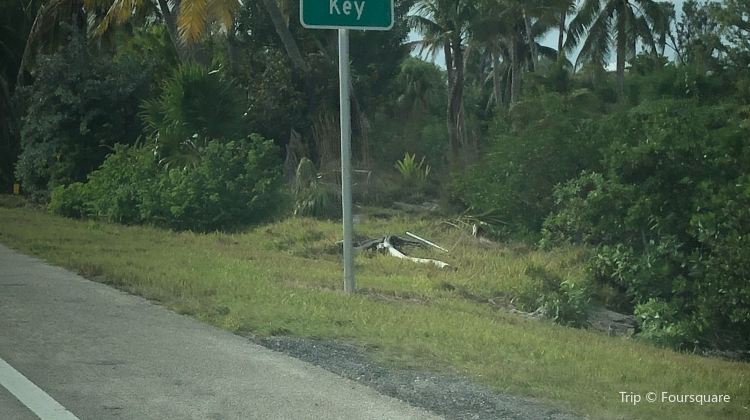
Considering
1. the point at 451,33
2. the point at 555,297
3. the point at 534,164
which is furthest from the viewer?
the point at 451,33

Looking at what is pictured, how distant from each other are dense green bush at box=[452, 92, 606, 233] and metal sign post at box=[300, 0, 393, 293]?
8326 mm

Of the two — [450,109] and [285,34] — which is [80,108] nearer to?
[285,34]

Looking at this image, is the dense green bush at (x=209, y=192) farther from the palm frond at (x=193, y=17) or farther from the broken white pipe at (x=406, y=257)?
the broken white pipe at (x=406, y=257)

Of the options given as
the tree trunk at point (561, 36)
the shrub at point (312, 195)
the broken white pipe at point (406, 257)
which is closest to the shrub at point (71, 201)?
the shrub at point (312, 195)

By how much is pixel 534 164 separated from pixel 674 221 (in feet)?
16.6

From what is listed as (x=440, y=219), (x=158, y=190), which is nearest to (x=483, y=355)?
(x=440, y=219)

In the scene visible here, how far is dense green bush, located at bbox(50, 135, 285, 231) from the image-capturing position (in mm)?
22219

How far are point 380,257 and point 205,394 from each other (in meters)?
11.2

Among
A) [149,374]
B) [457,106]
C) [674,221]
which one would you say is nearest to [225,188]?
[674,221]

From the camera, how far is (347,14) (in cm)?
1227

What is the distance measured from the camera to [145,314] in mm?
10672

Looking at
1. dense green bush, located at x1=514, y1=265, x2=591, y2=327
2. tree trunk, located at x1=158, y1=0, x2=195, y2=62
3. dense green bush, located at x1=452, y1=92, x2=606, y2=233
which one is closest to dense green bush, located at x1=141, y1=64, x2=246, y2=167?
tree trunk, located at x1=158, y1=0, x2=195, y2=62

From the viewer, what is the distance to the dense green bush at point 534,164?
20031mm

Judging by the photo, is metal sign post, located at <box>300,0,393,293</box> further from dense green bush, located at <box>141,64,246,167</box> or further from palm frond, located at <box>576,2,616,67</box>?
palm frond, located at <box>576,2,616,67</box>
